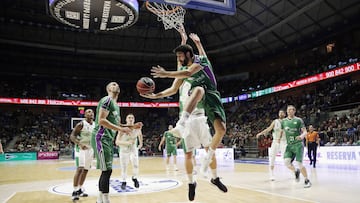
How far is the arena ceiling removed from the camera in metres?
22.0

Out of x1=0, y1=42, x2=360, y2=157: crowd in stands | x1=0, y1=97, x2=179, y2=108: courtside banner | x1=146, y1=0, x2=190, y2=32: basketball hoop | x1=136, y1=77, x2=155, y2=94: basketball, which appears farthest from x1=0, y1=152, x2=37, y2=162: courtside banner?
x1=136, y1=77, x2=155, y2=94: basketball

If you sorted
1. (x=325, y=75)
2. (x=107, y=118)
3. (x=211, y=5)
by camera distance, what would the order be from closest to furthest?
(x=107, y=118)
(x=211, y=5)
(x=325, y=75)

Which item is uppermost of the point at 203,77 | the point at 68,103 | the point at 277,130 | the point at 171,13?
the point at 171,13

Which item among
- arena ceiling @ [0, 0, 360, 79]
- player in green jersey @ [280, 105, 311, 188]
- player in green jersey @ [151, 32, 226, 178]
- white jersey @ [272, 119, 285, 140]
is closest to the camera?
player in green jersey @ [151, 32, 226, 178]

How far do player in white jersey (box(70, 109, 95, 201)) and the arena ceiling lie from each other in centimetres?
1488

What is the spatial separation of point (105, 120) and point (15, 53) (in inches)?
1131

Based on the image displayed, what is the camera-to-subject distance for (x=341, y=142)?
15.5 m

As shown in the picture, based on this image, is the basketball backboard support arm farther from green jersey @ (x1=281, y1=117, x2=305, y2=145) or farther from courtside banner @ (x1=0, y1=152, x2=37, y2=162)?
courtside banner @ (x1=0, y1=152, x2=37, y2=162)

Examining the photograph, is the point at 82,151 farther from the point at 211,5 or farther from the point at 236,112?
the point at 236,112

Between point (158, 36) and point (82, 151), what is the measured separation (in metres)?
22.7

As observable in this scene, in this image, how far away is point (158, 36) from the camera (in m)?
28.8

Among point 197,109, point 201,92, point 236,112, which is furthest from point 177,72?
point 236,112

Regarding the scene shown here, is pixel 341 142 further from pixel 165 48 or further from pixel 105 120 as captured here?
pixel 165 48

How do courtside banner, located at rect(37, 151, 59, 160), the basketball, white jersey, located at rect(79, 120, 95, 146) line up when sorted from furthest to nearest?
1. courtside banner, located at rect(37, 151, 59, 160)
2. white jersey, located at rect(79, 120, 95, 146)
3. the basketball
